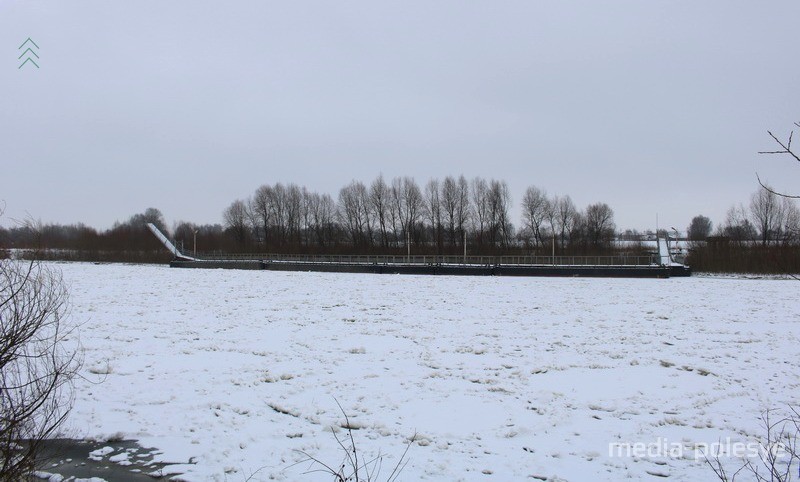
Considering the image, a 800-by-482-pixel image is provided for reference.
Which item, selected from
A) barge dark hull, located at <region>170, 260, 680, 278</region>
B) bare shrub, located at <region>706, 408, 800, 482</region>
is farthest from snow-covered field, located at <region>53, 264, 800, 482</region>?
barge dark hull, located at <region>170, 260, 680, 278</region>

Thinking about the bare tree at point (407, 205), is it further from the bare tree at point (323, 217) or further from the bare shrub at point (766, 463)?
the bare shrub at point (766, 463)

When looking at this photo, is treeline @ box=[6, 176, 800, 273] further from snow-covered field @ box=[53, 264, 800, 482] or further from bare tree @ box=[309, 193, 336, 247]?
snow-covered field @ box=[53, 264, 800, 482]

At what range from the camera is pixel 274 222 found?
91125mm

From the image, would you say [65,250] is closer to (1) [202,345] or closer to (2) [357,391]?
(1) [202,345]

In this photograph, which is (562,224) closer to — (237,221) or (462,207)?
(462,207)

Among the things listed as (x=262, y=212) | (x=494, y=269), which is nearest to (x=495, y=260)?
(x=494, y=269)

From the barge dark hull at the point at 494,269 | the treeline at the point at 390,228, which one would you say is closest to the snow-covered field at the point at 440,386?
the barge dark hull at the point at 494,269

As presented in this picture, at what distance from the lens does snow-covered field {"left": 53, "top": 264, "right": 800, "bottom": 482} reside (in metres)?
6.73

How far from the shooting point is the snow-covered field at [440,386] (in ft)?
22.1

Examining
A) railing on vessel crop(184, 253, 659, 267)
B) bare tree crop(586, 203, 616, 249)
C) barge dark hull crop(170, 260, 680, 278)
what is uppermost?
bare tree crop(586, 203, 616, 249)

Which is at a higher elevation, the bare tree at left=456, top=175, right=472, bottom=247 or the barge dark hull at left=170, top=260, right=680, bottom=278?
the bare tree at left=456, top=175, right=472, bottom=247

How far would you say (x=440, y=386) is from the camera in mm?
A: 9812

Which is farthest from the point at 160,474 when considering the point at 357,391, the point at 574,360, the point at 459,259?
the point at 459,259

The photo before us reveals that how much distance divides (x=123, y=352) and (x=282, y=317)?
6108mm
